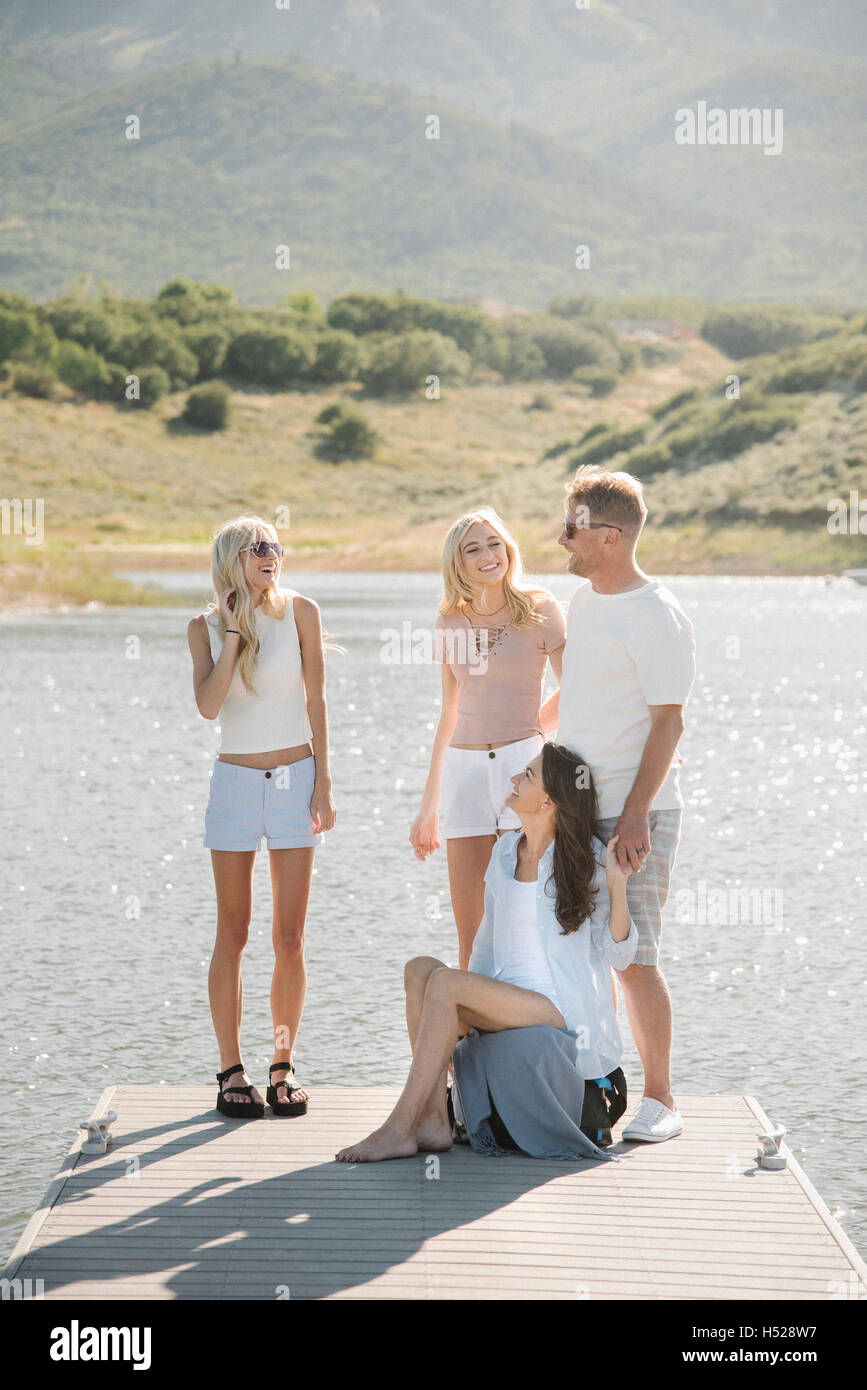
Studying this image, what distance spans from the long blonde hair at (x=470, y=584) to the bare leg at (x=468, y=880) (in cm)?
67

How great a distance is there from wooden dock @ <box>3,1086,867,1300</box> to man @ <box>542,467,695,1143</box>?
12.7 inches

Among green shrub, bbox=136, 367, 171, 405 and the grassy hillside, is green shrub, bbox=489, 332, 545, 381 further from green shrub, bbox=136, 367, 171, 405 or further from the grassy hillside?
green shrub, bbox=136, 367, 171, 405

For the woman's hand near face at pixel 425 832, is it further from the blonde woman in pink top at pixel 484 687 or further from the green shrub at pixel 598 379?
the green shrub at pixel 598 379

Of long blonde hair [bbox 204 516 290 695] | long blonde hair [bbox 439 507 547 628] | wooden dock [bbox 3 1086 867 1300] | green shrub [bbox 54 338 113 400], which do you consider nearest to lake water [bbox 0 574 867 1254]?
wooden dock [bbox 3 1086 867 1300]

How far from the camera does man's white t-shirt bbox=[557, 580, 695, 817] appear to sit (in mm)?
4234

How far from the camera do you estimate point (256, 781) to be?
4562mm

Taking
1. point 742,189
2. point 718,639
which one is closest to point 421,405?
point 718,639

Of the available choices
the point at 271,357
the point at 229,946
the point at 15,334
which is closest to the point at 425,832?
the point at 229,946

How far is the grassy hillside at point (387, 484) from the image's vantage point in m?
45.9

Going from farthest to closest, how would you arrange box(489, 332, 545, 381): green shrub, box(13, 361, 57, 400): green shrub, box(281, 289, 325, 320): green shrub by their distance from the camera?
box(281, 289, 325, 320): green shrub
box(489, 332, 545, 381): green shrub
box(13, 361, 57, 400): green shrub

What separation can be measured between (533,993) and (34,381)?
232 feet

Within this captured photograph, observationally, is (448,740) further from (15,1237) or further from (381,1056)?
(15,1237)

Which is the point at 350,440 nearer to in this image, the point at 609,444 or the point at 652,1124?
the point at 609,444

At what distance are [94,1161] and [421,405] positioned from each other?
253 ft
